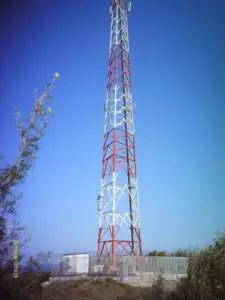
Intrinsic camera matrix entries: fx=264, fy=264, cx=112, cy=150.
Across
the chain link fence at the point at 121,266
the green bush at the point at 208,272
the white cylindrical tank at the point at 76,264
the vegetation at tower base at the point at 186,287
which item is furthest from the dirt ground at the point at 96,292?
the white cylindrical tank at the point at 76,264

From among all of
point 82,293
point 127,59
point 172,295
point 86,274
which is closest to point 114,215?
point 86,274

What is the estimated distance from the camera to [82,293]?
530 inches

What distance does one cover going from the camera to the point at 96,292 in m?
13.7

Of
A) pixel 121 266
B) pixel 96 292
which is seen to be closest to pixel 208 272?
pixel 96 292

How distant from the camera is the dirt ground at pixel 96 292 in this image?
12.9 metres

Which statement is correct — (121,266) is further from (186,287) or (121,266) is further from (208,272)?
(208,272)

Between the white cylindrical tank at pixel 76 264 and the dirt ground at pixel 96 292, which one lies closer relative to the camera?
the dirt ground at pixel 96 292

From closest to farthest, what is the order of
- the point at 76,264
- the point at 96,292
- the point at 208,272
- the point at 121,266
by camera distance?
the point at 208,272
the point at 96,292
the point at 121,266
the point at 76,264

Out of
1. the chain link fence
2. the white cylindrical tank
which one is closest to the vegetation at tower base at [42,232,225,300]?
the chain link fence

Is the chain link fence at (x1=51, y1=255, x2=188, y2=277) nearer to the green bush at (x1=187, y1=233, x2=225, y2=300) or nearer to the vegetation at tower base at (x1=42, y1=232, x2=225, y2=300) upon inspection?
the vegetation at tower base at (x1=42, y1=232, x2=225, y2=300)

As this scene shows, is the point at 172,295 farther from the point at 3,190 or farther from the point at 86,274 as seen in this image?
the point at 3,190

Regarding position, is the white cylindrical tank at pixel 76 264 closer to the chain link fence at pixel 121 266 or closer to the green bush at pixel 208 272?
the chain link fence at pixel 121 266

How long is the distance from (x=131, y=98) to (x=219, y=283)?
19.2 m

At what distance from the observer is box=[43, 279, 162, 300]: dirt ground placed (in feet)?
42.4
